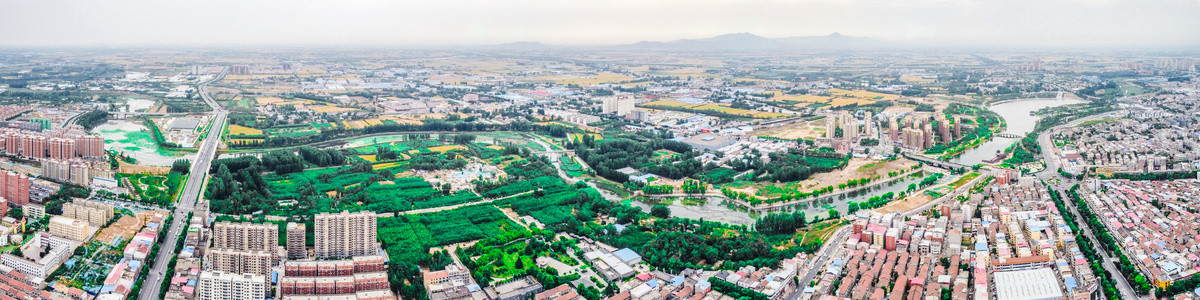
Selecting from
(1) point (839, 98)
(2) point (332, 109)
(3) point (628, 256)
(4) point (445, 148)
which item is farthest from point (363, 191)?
(1) point (839, 98)

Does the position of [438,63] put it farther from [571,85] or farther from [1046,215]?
[1046,215]

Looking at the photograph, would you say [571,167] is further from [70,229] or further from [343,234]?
[70,229]

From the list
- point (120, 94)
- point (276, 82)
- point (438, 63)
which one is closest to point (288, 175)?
point (120, 94)

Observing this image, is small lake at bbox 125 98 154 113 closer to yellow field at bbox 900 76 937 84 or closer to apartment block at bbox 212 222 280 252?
apartment block at bbox 212 222 280 252

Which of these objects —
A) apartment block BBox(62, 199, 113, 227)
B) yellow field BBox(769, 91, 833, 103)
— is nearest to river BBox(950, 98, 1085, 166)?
yellow field BBox(769, 91, 833, 103)

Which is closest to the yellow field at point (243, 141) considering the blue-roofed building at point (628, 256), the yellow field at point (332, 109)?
the yellow field at point (332, 109)

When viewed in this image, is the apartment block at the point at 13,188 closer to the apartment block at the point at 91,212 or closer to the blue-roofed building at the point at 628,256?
the apartment block at the point at 91,212

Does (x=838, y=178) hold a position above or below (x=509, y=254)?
above
